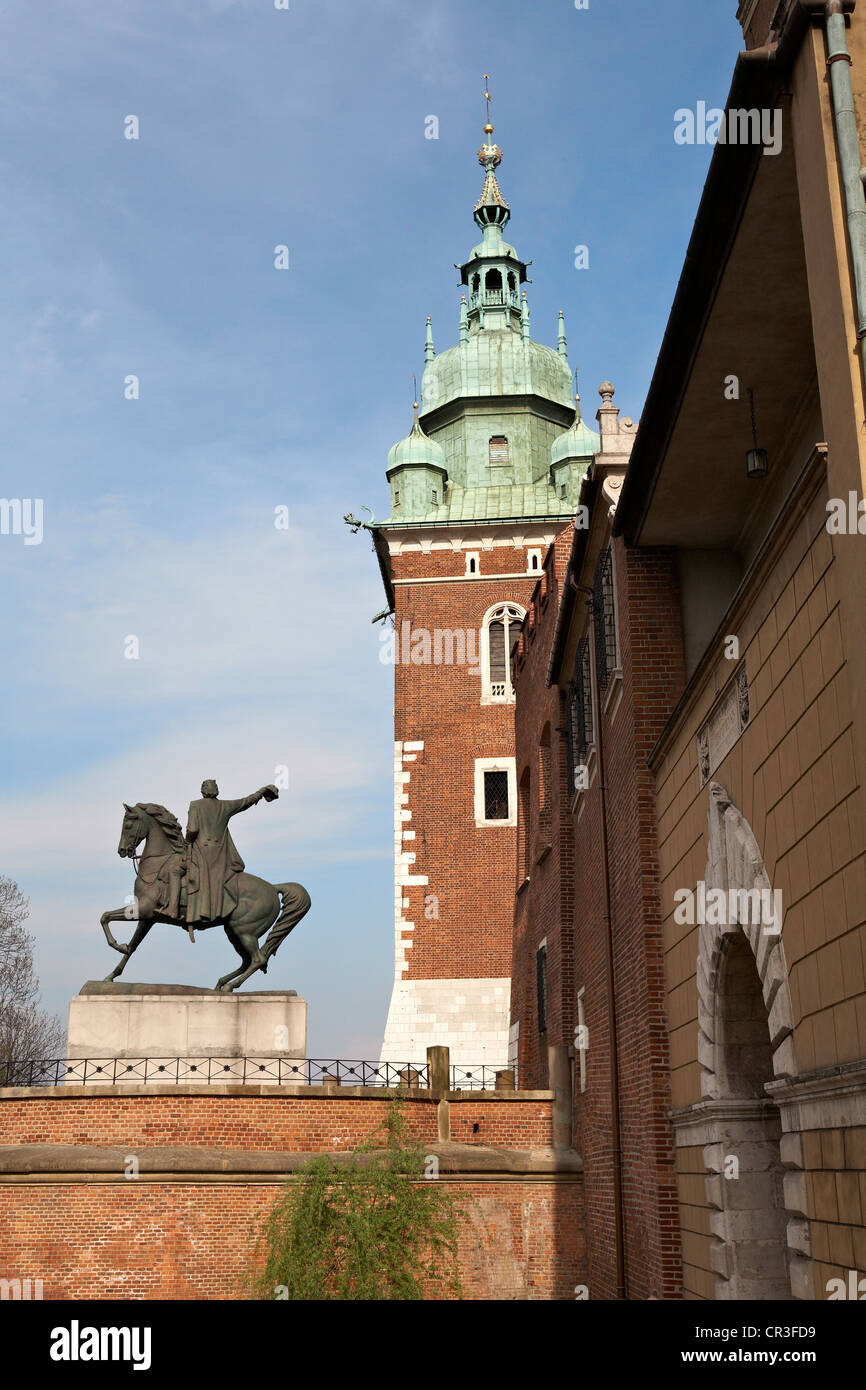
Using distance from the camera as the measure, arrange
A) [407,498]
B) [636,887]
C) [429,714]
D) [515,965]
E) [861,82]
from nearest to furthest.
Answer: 1. [861,82]
2. [636,887]
3. [515,965]
4. [429,714]
5. [407,498]

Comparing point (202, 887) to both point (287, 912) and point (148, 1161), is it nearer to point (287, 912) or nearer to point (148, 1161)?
point (287, 912)

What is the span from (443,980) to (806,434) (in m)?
27.4

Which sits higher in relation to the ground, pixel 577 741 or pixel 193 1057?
pixel 577 741

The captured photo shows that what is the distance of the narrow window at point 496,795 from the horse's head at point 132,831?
1795 centimetres

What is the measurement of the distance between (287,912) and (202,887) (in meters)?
1.62

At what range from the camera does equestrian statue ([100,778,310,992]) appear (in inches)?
888

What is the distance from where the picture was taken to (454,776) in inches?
1581

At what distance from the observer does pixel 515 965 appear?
3256cm

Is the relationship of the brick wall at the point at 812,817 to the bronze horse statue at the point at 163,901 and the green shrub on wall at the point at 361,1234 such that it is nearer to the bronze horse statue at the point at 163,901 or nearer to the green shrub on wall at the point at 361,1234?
the green shrub on wall at the point at 361,1234

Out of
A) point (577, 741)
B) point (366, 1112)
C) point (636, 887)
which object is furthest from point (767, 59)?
point (366, 1112)

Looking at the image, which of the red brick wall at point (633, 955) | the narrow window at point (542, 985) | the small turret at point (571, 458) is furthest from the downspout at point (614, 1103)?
the small turret at point (571, 458)

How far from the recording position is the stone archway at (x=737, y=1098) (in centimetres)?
1073

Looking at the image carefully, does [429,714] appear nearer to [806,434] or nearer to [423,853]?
[423,853]
